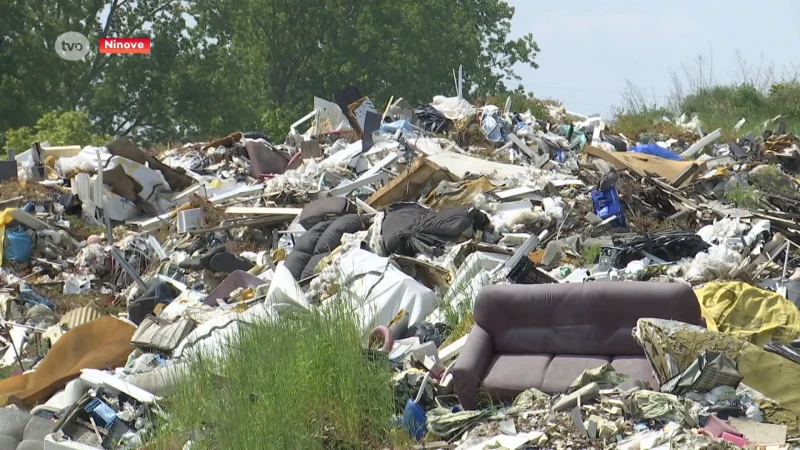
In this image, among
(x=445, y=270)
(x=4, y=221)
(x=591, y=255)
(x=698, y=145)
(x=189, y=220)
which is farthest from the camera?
(x=698, y=145)

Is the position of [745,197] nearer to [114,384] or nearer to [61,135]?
[114,384]

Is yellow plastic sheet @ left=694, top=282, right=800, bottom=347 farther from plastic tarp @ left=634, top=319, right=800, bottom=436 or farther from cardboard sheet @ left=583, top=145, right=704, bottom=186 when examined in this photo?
cardboard sheet @ left=583, top=145, right=704, bottom=186

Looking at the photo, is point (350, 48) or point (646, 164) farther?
point (350, 48)

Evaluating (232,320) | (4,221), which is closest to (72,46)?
(4,221)

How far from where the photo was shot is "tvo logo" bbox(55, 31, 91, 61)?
1296 inches

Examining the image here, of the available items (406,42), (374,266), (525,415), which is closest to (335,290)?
(374,266)

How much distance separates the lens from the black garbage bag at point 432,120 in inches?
602

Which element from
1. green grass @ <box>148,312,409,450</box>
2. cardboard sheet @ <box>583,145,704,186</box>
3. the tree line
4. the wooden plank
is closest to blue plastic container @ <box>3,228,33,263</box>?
the wooden plank

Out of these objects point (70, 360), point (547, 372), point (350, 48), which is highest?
point (350, 48)

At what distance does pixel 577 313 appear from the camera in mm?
7031

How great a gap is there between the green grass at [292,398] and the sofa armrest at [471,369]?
48 cm

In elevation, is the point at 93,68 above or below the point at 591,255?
above

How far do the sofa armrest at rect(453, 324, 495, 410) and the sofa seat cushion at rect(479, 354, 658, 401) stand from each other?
0.07 m

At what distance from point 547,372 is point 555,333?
1.64ft
